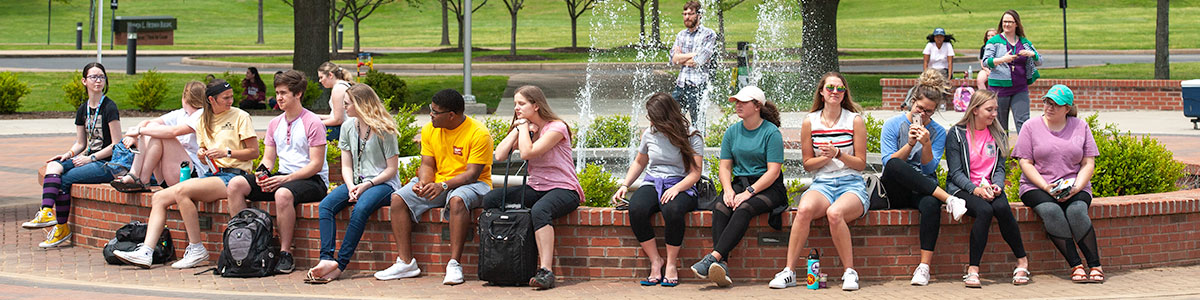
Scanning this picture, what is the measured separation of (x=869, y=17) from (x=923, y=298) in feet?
248

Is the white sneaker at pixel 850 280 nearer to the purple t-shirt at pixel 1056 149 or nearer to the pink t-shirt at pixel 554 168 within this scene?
the purple t-shirt at pixel 1056 149

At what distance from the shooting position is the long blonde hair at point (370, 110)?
816cm

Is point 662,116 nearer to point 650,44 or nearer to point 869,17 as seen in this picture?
point 650,44

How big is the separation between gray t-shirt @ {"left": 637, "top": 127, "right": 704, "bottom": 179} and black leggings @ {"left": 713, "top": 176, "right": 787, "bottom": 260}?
0.31 m

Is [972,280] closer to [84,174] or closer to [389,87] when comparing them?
[84,174]

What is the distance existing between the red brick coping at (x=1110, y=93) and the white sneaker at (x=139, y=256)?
1563cm

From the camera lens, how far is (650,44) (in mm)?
50719

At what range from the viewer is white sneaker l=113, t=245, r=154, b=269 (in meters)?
8.16

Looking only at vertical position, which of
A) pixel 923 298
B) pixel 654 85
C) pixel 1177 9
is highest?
pixel 1177 9

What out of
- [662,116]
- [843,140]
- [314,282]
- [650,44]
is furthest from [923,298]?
[650,44]

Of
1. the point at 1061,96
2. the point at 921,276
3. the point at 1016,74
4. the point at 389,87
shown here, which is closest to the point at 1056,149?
the point at 1061,96

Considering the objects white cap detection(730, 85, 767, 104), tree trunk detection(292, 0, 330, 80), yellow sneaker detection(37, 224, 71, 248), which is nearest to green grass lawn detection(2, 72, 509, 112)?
tree trunk detection(292, 0, 330, 80)

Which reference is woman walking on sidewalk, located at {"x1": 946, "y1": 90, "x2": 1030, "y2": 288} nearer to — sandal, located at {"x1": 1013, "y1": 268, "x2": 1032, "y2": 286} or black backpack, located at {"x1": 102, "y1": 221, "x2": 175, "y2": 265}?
sandal, located at {"x1": 1013, "y1": 268, "x2": 1032, "y2": 286}

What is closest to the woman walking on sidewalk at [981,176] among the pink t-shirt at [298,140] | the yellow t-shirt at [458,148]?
the yellow t-shirt at [458,148]
